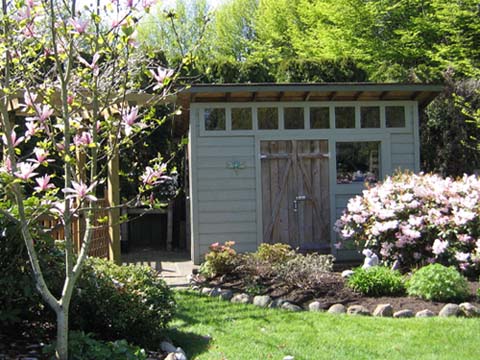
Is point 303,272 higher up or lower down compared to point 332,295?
higher up

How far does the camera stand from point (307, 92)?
387 inches

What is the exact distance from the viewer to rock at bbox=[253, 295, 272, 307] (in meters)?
6.58

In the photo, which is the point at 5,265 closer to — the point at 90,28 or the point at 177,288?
the point at 90,28

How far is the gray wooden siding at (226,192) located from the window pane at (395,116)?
2.63 metres

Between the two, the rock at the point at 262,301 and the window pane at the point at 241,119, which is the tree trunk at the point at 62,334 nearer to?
the rock at the point at 262,301

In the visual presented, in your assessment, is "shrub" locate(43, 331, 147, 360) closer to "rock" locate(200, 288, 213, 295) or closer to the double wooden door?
"rock" locate(200, 288, 213, 295)

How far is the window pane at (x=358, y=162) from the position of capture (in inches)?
407

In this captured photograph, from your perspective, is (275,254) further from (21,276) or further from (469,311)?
(21,276)

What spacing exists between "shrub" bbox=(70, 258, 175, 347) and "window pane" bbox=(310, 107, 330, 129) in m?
5.93

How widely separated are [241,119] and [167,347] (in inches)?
230

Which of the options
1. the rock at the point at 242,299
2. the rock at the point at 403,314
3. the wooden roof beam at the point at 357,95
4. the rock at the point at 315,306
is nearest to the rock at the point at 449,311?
the rock at the point at 403,314

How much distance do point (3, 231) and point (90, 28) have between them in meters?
1.77

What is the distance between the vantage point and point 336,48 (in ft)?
64.4

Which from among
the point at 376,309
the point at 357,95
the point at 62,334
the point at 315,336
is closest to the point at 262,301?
the point at 376,309
